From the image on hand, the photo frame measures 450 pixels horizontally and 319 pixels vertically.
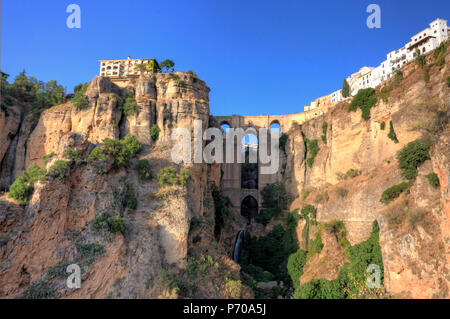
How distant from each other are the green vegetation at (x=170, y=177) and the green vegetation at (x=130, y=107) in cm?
693

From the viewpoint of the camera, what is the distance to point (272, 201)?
39250mm

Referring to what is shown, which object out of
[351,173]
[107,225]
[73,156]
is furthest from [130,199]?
[351,173]

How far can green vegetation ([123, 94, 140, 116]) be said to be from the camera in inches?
1180

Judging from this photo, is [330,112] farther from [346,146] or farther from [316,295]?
[316,295]

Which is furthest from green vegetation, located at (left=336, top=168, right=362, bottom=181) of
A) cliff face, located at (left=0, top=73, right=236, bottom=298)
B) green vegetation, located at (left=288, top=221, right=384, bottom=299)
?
cliff face, located at (left=0, top=73, right=236, bottom=298)

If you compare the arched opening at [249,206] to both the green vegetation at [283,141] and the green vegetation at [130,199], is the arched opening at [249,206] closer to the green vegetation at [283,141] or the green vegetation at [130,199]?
the green vegetation at [283,141]

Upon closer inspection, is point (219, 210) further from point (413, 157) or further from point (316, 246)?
point (413, 157)

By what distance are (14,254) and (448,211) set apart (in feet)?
68.7

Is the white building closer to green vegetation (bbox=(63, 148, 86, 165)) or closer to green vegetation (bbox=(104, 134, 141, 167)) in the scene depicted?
green vegetation (bbox=(104, 134, 141, 167))

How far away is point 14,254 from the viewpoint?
17828 millimetres

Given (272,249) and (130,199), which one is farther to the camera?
(272,249)

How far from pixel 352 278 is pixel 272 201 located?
706 inches

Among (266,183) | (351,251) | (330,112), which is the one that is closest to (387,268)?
(351,251)

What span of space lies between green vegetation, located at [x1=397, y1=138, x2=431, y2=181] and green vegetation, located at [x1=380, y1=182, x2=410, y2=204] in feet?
1.96
